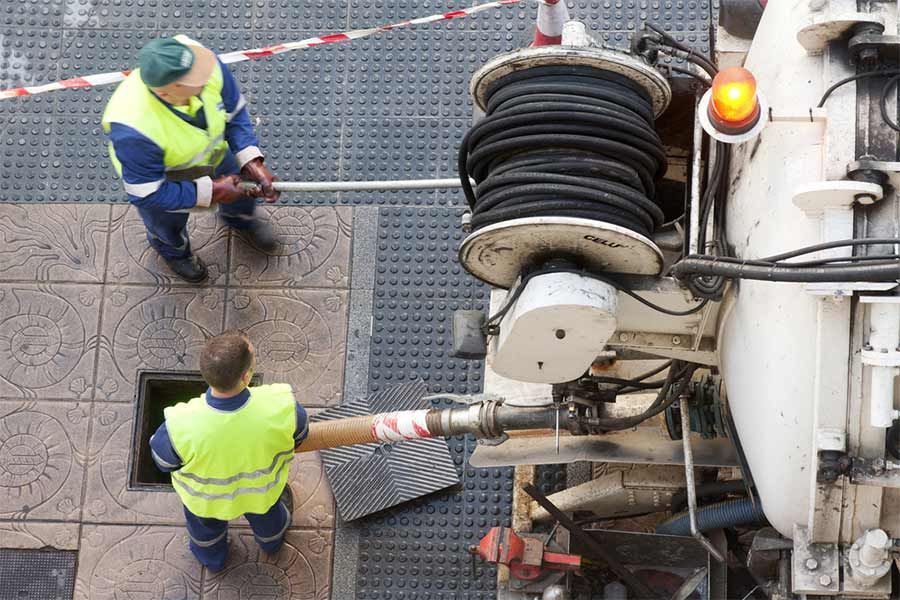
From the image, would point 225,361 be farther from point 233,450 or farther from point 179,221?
point 179,221

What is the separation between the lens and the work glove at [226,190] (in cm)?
509

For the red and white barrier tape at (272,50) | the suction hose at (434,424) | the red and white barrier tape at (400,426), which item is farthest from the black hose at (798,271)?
the red and white barrier tape at (272,50)

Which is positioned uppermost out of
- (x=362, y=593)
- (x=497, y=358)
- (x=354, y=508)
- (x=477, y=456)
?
(x=497, y=358)

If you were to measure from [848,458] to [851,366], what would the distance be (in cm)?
28

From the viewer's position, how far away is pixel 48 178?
5953 mm

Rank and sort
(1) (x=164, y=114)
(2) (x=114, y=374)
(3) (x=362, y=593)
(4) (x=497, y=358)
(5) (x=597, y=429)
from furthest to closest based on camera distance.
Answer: (2) (x=114, y=374)
(3) (x=362, y=593)
(1) (x=164, y=114)
(5) (x=597, y=429)
(4) (x=497, y=358)

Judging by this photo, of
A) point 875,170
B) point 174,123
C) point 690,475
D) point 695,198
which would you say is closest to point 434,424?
point 690,475

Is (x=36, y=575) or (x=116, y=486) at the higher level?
(x=116, y=486)

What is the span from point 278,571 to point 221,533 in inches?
15.6

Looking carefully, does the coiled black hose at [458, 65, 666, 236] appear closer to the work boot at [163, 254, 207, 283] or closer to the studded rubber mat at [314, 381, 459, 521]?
the studded rubber mat at [314, 381, 459, 521]

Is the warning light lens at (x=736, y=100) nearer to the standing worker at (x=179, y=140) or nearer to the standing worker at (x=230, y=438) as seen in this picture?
the standing worker at (x=230, y=438)

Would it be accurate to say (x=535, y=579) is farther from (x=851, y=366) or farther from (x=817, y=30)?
(x=817, y=30)

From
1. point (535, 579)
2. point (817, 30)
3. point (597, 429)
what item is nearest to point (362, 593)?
point (535, 579)

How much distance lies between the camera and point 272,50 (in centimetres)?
582
